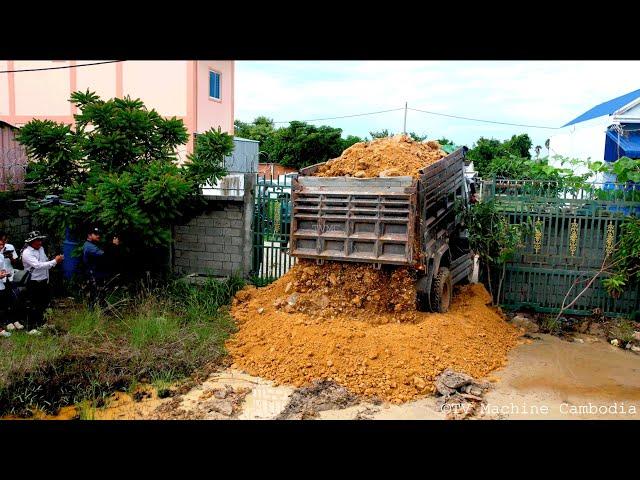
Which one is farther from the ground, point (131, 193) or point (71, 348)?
point (131, 193)

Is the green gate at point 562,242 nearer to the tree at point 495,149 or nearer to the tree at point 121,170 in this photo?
the tree at point 121,170

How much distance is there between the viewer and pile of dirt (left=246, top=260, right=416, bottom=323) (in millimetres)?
7617

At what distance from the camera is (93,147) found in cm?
952

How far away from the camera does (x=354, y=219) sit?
302 inches

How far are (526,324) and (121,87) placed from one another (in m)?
17.4

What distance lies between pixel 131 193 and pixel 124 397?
12.4 ft

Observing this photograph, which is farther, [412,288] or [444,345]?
[412,288]

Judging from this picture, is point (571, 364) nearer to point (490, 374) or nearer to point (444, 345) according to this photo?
point (490, 374)

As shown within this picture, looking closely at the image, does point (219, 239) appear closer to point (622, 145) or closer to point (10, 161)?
point (10, 161)

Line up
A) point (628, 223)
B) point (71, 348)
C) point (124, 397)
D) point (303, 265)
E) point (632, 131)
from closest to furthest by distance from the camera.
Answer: point (124, 397) < point (71, 348) < point (303, 265) < point (628, 223) < point (632, 131)

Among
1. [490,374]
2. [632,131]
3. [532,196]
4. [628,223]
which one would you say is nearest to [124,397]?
[490,374]

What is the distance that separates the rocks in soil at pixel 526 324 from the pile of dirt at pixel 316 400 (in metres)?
3.87

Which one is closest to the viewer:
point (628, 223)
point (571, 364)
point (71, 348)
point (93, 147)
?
point (71, 348)

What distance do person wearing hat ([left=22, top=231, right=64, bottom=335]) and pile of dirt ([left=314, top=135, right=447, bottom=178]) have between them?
4209 millimetres
